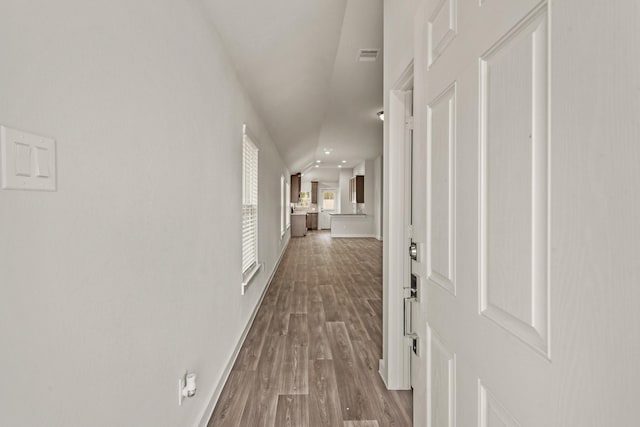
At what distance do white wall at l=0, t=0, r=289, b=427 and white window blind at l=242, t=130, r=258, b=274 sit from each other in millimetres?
1371

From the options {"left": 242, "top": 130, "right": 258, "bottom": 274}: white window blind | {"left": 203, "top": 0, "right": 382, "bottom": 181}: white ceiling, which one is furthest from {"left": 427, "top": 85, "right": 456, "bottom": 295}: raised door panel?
{"left": 242, "top": 130, "right": 258, "bottom": 274}: white window blind

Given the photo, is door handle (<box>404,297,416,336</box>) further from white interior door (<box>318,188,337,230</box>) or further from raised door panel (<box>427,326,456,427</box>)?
white interior door (<box>318,188,337,230</box>)

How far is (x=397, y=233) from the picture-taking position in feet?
7.73

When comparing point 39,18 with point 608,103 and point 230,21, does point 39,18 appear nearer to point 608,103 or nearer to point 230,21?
point 608,103

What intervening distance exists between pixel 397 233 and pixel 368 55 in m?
2.13

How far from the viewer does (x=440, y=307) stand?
1.15 metres

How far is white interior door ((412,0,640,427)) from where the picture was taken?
1.66 ft

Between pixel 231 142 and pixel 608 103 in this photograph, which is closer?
pixel 608 103

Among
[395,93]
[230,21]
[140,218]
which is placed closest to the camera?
[140,218]

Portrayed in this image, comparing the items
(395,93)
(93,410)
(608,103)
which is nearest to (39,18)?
(93,410)

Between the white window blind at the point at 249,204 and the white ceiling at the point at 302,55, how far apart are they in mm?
516

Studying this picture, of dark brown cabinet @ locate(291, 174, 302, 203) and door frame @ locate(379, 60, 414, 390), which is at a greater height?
dark brown cabinet @ locate(291, 174, 302, 203)

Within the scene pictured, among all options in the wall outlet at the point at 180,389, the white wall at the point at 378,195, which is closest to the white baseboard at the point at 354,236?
the white wall at the point at 378,195

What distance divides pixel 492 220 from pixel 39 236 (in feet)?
3.23
